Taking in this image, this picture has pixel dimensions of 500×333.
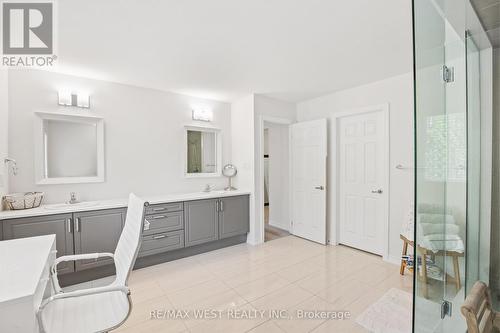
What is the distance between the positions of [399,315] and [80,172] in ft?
12.6

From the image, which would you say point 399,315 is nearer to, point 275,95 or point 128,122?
point 275,95

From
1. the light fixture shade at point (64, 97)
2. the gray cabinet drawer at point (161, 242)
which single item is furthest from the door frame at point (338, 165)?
the light fixture shade at point (64, 97)

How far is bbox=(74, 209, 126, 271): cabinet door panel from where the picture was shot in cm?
240

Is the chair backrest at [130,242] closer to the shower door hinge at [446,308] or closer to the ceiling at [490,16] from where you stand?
the shower door hinge at [446,308]

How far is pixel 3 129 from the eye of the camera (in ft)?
7.63

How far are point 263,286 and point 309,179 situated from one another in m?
2.05

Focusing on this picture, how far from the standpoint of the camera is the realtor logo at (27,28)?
1.67 meters

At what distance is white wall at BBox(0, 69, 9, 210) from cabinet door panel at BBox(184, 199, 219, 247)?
74.6 inches

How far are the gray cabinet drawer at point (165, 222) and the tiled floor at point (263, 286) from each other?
0.49 m

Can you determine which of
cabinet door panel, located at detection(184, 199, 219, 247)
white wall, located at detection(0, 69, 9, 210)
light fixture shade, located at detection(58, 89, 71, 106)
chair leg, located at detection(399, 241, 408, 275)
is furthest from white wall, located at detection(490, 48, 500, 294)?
white wall, located at detection(0, 69, 9, 210)

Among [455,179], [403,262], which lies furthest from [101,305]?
[403,262]

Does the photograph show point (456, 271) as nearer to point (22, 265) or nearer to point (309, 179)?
point (309, 179)

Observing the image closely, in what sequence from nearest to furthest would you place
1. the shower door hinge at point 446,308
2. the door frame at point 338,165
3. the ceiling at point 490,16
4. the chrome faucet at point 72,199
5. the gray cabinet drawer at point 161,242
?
the shower door hinge at point 446,308
the ceiling at point 490,16
the chrome faucet at point 72,199
the gray cabinet drawer at point 161,242
the door frame at point 338,165

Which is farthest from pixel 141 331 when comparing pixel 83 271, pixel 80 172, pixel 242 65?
pixel 242 65
